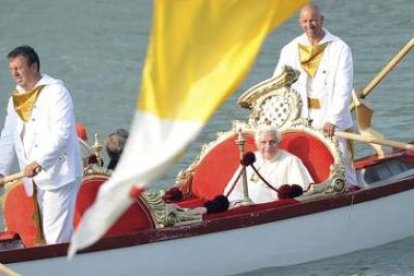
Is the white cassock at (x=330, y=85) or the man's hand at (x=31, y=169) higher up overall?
the white cassock at (x=330, y=85)

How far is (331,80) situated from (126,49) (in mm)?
9847

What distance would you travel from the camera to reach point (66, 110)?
10.2m

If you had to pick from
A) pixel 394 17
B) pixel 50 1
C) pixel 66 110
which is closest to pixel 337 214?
pixel 66 110

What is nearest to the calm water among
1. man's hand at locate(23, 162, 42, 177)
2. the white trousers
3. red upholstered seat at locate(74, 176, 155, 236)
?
red upholstered seat at locate(74, 176, 155, 236)

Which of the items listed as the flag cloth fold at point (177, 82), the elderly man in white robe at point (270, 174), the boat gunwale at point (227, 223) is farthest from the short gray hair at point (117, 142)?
the flag cloth fold at point (177, 82)

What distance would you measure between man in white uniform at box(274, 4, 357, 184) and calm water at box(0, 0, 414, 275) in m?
2.86

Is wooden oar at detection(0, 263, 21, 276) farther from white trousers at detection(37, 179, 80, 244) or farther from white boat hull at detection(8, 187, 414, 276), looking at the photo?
white trousers at detection(37, 179, 80, 244)

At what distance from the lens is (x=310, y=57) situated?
1227 centimetres

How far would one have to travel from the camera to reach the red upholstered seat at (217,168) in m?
12.1

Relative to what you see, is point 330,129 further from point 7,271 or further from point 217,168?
point 7,271

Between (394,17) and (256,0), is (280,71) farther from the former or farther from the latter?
(394,17)

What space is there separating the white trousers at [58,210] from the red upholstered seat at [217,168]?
1.86m

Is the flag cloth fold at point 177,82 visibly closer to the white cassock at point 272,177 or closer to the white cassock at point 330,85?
the white cassock at point 272,177

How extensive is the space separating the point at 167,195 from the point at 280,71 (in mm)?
1171
